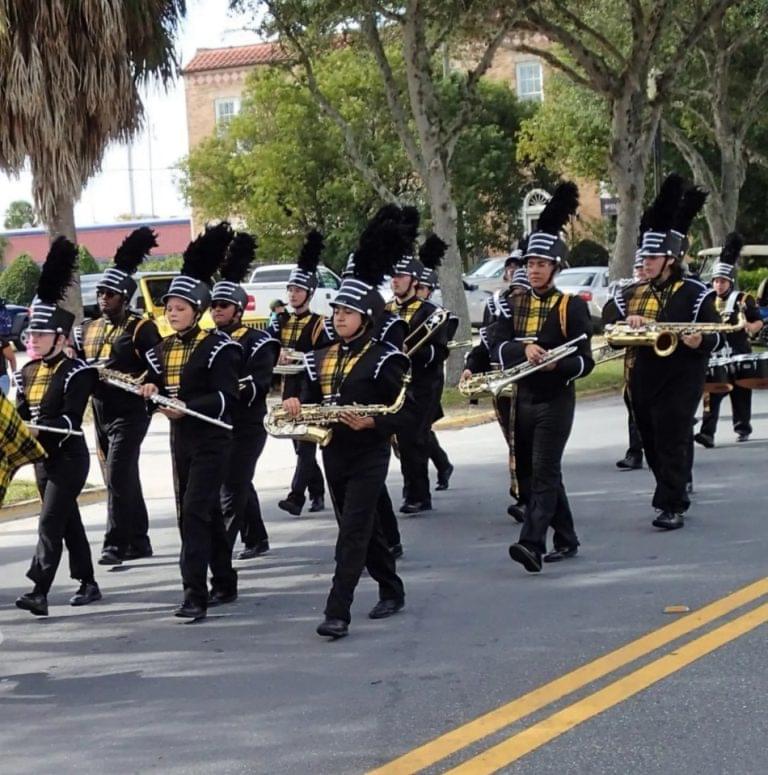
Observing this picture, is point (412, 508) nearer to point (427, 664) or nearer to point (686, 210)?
point (686, 210)

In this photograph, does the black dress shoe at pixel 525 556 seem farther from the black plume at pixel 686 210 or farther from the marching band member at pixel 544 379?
the black plume at pixel 686 210

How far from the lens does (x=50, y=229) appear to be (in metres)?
16.0

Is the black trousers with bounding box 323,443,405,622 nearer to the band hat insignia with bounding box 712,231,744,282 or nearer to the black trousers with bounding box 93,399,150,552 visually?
the black trousers with bounding box 93,399,150,552

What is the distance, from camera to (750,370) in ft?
46.7

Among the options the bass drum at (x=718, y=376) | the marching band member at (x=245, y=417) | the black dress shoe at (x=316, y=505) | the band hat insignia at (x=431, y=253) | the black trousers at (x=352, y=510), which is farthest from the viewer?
the bass drum at (x=718, y=376)

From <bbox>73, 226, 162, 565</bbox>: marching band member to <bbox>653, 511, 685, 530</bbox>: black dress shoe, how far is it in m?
3.61

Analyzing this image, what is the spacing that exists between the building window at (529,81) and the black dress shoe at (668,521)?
40986 millimetres

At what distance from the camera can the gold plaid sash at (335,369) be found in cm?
780

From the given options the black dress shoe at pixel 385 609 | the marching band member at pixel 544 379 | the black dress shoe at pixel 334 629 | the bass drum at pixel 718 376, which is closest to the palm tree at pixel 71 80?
the bass drum at pixel 718 376

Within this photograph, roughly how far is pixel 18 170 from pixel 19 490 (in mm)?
3785

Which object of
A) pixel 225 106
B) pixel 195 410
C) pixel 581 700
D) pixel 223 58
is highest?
pixel 223 58

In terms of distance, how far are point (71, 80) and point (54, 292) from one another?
6.55 meters

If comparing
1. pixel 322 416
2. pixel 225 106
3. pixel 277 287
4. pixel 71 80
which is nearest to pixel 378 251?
pixel 322 416

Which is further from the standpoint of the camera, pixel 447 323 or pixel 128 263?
pixel 447 323
